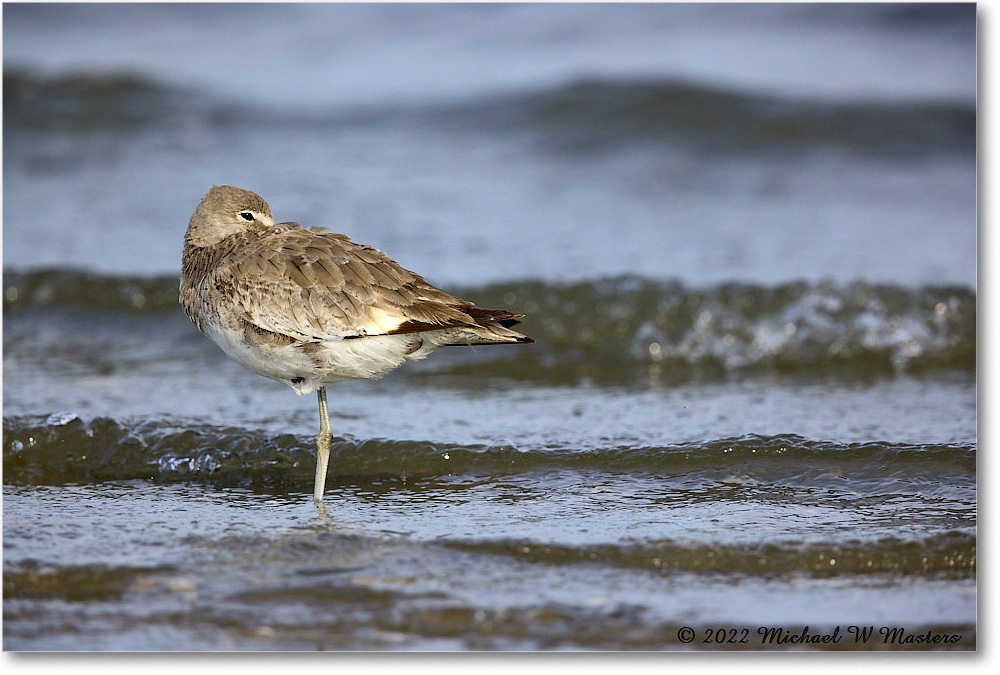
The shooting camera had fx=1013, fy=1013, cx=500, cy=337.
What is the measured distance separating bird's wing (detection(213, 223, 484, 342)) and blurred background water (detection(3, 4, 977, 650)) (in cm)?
87

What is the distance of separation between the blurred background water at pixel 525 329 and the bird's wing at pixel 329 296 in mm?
867

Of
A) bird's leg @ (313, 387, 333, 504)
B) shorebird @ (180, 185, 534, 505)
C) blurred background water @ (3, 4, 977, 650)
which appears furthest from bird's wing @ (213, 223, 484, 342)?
blurred background water @ (3, 4, 977, 650)

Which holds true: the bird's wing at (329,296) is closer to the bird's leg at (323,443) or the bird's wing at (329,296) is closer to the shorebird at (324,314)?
the shorebird at (324,314)

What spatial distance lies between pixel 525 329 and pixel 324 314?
3.29 meters

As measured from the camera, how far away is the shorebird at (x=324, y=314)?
4277 millimetres

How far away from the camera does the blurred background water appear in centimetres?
379

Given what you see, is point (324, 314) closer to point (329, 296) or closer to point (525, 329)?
point (329, 296)

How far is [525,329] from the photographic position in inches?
293

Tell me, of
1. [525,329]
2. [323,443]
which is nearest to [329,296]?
[323,443]

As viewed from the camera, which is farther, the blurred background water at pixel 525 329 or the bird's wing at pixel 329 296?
the bird's wing at pixel 329 296

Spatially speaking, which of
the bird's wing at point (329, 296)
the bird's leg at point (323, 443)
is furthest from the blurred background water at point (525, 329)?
the bird's wing at point (329, 296)

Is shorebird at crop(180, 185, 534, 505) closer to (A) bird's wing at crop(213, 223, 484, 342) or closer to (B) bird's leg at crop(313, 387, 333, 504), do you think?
(A) bird's wing at crop(213, 223, 484, 342)

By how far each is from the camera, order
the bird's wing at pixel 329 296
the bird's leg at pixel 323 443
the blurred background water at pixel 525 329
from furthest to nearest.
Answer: the bird's leg at pixel 323 443 < the bird's wing at pixel 329 296 < the blurred background water at pixel 525 329

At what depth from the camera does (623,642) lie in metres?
3.45
